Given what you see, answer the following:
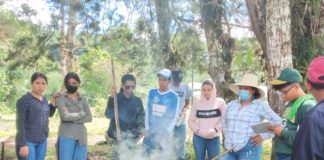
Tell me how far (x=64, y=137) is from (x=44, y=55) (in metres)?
5.11

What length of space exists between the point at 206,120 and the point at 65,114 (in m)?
1.77

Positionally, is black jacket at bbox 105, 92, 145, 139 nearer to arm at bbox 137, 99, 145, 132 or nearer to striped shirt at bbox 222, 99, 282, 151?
arm at bbox 137, 99, 145, 132

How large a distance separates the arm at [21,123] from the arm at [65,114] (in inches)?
18.6

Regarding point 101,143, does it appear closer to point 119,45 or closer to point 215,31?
point 119,45

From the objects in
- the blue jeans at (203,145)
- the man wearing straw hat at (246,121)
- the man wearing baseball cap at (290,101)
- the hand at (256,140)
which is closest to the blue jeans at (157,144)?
the blue jeans at (203,145)

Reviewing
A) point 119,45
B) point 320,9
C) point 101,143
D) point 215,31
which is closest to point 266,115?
point 320,9

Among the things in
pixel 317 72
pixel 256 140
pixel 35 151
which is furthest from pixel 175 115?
pixel 317 72

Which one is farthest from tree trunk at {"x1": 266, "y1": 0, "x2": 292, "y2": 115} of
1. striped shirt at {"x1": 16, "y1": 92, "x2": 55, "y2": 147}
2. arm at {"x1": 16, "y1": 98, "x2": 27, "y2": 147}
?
arm at {"x1": 16, "y1": 98, "x2": 27, "y2": 147}

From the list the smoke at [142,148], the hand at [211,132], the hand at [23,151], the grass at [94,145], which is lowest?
the grass at [94,145]

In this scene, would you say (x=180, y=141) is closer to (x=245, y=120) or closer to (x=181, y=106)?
(x=181, y=106)

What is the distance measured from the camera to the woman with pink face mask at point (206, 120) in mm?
5262

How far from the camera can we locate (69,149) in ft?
16.5

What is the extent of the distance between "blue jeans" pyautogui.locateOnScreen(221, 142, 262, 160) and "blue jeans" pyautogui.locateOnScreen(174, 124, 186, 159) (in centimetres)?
154

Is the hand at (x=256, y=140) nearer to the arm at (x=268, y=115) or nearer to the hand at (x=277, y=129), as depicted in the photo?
the arm at (x=268, y=115)
